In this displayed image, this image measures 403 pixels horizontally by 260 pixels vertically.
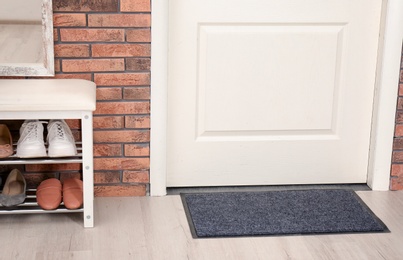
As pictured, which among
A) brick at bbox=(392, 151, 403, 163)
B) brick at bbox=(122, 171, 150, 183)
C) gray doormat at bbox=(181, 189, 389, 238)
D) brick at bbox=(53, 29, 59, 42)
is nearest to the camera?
gray doormat at bbox=(181, 189, 389, 238)

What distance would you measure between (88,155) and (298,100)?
3.39 ft

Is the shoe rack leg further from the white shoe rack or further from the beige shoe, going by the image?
the beige shoe

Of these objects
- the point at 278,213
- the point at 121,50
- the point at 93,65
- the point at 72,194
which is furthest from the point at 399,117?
the point at 72,194

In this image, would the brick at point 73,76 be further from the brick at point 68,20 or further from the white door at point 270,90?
the white door at point 270,90

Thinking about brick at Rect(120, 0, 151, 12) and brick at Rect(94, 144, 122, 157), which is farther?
brick at Rect(94, 144, 122, 157)

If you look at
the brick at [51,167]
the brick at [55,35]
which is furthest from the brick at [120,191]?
the brick at [55,35]

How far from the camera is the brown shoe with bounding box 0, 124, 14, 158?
271 centimetres

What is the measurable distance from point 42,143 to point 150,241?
564mm

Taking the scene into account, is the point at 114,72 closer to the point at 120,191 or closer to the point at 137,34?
the point at 137,34

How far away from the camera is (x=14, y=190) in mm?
2879

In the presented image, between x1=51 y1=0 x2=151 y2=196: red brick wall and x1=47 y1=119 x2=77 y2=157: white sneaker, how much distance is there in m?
0.22

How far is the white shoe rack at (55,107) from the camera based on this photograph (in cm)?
259

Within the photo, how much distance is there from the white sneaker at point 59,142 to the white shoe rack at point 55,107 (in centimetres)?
4

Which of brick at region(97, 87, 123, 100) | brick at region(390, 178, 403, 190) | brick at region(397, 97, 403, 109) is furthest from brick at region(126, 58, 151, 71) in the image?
brick at region(390, 178, 403, 190)
